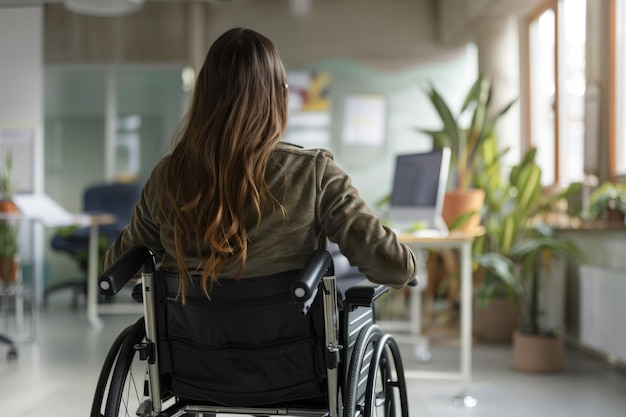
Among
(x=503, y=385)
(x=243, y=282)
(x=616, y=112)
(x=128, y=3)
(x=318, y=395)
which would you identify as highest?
(x=128, y=3)

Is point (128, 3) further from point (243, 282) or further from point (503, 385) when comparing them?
point (243, 282)

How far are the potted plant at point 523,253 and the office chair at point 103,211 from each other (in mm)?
3410

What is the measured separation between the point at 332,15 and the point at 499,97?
2.45 metres

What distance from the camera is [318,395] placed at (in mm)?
1652

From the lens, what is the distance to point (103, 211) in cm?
743

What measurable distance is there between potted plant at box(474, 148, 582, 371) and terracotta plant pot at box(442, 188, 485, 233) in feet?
0.99

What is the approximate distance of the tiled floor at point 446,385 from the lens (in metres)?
3.39

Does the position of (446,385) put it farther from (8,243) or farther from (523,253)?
(8,243)

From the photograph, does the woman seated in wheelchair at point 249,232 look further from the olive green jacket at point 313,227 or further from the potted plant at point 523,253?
the potted plant at point 523,253

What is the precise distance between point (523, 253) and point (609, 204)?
1.72 ft

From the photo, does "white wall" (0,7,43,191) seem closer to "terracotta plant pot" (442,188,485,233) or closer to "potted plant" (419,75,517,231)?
"potted plant" (419,75,517,231)

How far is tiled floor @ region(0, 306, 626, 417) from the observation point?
3.39 meters

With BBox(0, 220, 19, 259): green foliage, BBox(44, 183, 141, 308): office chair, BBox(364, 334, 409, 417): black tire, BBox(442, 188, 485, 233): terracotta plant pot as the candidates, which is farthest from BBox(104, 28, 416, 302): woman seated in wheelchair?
BBox(44, 183, 141, 308): office chair

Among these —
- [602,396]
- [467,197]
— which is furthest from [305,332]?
[467,197]
